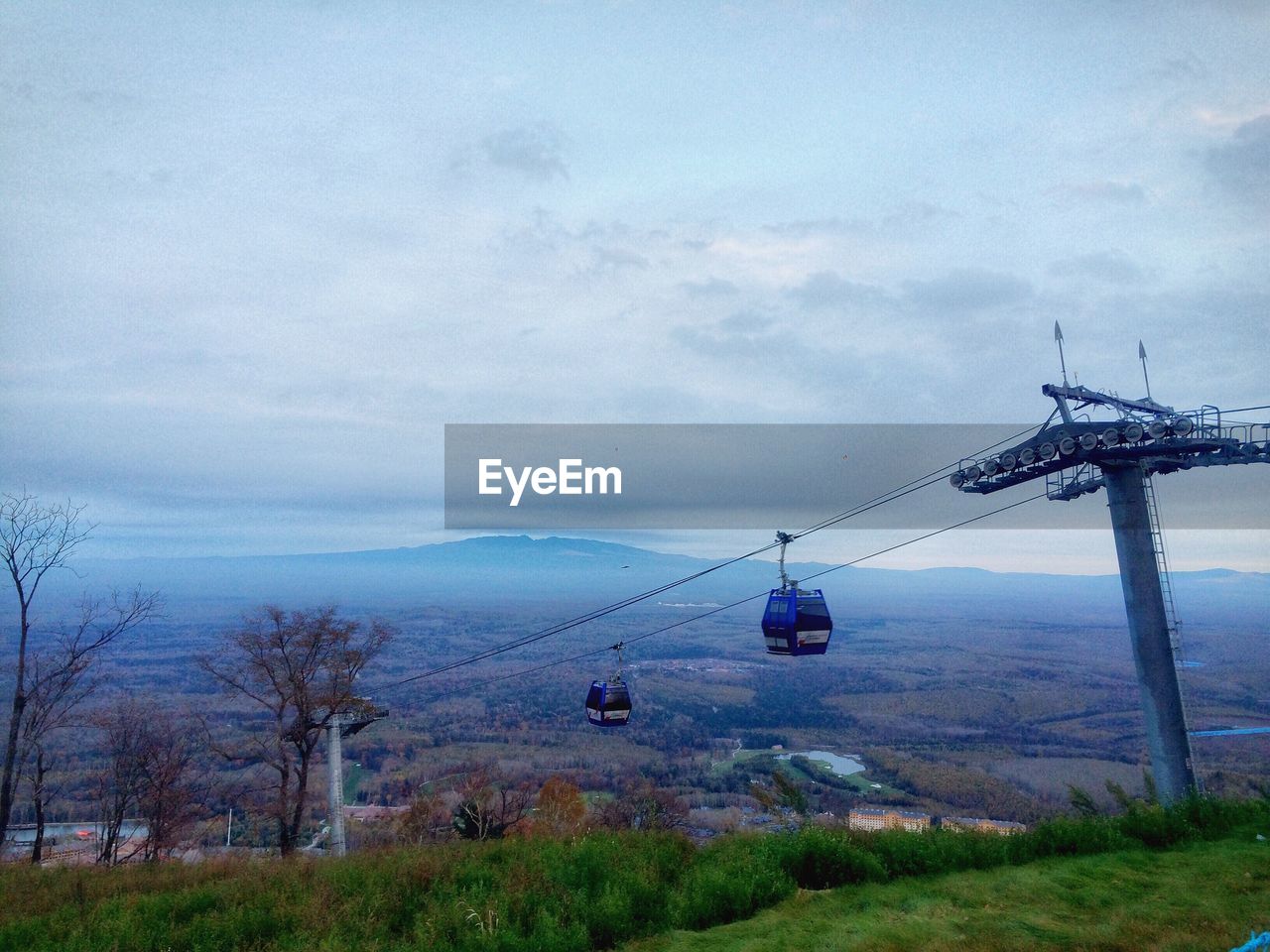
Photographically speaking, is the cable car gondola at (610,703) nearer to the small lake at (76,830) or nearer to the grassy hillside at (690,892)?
the grassy hillside at (690,892)

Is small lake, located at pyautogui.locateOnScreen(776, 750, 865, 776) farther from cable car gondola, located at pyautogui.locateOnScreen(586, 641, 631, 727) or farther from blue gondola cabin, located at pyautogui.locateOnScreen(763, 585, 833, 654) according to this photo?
blue gondola cabin, located at pyautogui.locateOnScreen(763, 585, 833, 654)

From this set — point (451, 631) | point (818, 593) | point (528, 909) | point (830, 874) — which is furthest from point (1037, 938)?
point (451, 631)

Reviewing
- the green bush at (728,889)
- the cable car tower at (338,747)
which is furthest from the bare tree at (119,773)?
the green bush at (728,889)

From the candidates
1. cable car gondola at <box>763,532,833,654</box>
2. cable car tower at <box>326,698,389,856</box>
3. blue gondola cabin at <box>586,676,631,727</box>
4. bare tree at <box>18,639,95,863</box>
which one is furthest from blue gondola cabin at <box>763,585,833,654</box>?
bare tree at <box>18,639,95,863</box>

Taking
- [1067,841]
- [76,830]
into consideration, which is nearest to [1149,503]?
[1067,841]

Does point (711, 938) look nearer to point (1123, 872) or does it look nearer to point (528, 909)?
point (528, 909)
